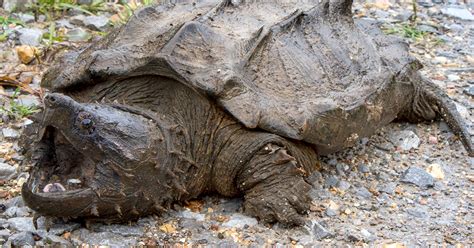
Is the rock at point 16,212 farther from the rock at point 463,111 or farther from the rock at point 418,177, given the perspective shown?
the rock at point 463,111

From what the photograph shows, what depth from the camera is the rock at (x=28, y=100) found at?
4.28 metres

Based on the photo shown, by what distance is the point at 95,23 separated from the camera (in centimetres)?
543

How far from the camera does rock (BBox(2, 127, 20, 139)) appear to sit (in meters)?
3.92

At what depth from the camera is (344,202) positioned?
3.56 meters

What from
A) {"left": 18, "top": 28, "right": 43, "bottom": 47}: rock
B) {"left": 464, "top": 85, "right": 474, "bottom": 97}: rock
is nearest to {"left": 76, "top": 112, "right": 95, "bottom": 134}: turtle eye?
{"left": 18, "top": 28, "right": 43, "bottom": 47}: rock

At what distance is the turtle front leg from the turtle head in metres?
0.51

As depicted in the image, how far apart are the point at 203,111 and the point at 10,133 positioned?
1.28m

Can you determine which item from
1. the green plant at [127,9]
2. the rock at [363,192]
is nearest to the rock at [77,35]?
the green plant at [127,9]

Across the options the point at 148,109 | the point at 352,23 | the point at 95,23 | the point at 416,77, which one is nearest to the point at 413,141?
the point at 416,77

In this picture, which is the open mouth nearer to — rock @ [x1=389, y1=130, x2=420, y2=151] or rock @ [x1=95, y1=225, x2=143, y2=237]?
rock @ [x1=95, y1=225, x2=143, y2=237]

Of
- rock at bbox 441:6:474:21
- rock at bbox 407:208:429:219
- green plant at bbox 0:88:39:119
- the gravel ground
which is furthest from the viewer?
rock at bbox 441:6:474:21

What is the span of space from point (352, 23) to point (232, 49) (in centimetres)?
102

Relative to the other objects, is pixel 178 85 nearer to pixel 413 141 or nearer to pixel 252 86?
pixel 252 86

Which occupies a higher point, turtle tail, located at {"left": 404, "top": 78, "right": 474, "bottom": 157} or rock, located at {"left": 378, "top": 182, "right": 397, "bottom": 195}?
turtle tail, located at {"left": 404, "top": 78, "right": 474, "bottom": 157}
